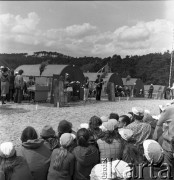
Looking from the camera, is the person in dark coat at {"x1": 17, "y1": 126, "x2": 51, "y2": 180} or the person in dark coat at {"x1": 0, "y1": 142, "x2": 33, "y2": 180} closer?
the person in dark coat at {"x1": 0, "y1": 142, "x2": 33, "y2": 180}

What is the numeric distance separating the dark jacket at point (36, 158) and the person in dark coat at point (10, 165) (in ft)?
1.35

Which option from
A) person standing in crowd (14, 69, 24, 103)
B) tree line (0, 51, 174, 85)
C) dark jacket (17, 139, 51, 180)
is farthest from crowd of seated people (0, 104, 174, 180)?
tree line (0, 51, 174, 85)

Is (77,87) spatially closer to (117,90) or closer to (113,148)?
(117,90)

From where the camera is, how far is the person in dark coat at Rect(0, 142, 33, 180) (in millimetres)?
2822

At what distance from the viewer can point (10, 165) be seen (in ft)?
9.30

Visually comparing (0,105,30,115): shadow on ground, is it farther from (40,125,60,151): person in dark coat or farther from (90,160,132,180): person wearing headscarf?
(90,160,132,180): person wearing headscarf

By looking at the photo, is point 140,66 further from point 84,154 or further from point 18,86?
point 84,154

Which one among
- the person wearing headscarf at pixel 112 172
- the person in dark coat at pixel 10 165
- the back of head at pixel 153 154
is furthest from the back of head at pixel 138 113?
the person in dark coat at pixel 10 165

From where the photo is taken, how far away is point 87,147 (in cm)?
348

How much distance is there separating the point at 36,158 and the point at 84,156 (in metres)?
0.54

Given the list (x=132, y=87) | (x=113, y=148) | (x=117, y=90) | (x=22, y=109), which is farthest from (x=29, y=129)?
(x=132, y=87)

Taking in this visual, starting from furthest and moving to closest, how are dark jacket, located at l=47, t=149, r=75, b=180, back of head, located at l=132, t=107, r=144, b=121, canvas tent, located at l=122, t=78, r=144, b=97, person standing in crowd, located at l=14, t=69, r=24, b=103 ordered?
canvas tent, located at l=122, t=78, r=144, b=97 → person standing in crowd, located at l=14, t=69, r=24, b=103 → back of head, located at l=132, t=107, r=144, b=121 → dark jacket, located at l=47, t=149, r=75, b=180

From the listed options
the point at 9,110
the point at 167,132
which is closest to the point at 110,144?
the point at 167,132

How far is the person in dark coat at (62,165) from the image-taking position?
322 cm
